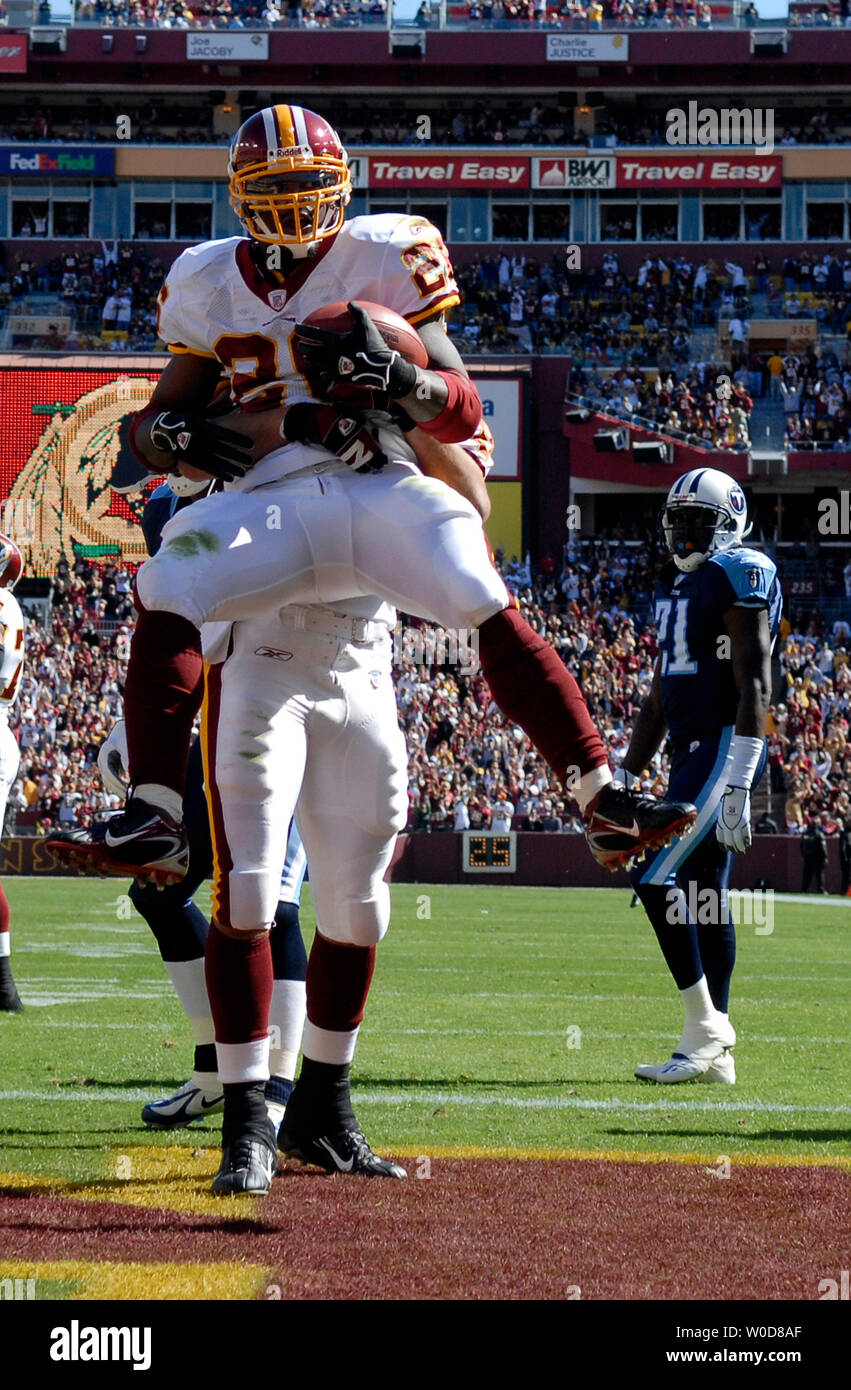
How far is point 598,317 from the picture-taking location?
3297 centimetres

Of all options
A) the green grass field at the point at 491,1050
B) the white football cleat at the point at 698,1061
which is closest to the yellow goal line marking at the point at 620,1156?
the green grass field at the point at 491,1050

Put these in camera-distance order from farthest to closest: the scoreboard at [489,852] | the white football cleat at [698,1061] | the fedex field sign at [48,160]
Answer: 1. the fedex field sign at [48,160]
2. the scoreboard at [489,852]
3. the white football cleat at [698,1061]

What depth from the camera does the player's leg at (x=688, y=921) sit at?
5.23 metres

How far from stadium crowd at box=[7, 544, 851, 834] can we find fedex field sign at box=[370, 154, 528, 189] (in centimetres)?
1156

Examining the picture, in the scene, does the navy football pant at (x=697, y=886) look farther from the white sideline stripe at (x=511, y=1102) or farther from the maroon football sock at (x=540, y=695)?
the maroon football sock at (x=540, y=695)

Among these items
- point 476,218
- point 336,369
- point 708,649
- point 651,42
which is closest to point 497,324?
point 476,218

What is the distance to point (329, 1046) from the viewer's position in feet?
12.4

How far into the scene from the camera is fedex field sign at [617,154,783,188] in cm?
3547

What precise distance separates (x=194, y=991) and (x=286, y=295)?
71.6 inches

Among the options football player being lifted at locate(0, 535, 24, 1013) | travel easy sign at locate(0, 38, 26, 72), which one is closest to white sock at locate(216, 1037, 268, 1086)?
football player being lifted at locate(0, 535, 24, 1013)

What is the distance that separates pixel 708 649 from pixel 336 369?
8.20 feet

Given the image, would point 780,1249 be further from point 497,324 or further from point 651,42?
point 651,42

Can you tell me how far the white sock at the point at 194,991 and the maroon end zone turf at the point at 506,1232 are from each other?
0.84 m

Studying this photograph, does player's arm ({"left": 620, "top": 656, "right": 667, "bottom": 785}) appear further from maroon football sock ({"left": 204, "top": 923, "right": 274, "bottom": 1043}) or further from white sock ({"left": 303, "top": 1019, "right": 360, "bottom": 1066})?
maroon football sock ({"left": 204, "top": 923, "right": 274, "bottom": 1043})
